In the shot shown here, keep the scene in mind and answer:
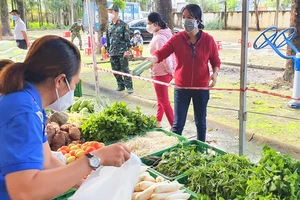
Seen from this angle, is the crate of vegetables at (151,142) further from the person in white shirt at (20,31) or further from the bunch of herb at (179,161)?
the person in white shirt at (20,31)

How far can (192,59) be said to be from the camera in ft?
11.4

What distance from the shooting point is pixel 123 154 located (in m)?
1.50

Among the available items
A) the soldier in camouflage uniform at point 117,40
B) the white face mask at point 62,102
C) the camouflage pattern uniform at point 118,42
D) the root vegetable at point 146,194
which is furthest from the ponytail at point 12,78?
the camouflage pattern uniform at point 118,42

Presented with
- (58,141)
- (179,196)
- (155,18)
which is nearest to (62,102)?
(179,196)

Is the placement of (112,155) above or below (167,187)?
above

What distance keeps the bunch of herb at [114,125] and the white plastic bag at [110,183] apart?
149 centimetres

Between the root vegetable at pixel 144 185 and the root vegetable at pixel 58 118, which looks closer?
the root vegetable at pixel 144 185

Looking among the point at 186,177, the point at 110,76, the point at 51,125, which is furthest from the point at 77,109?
the point at 110,76

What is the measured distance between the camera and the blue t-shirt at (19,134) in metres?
1.20

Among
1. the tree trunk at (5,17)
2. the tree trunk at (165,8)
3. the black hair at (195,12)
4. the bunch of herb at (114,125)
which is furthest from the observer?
the tree trunk at (5,17)

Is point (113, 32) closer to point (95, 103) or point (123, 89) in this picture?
point (123, 89)

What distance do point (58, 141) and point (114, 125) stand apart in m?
0.58

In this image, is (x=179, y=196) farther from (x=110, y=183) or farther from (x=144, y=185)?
(x=110, y=183)

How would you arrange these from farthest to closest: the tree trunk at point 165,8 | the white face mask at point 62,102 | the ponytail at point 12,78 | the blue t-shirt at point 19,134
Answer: the tree trunk at point 165,8 → the white face mask at point 62,102 → the ponytail at point 12,78 → the blue t-shirt at point 19,134
